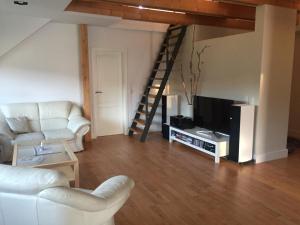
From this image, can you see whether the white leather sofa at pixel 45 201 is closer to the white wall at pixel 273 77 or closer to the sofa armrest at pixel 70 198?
the sofa armrest at pixel 70 198

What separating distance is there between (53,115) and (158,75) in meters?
2.64

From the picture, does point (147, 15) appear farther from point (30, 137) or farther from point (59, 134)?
point (30, 137)

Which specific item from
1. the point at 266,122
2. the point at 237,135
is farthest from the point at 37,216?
the point at 266,122

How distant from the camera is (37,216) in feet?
5.37

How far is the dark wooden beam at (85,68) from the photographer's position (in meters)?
5.32

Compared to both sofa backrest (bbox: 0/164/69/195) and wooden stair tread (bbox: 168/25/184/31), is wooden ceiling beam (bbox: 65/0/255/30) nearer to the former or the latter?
wooden stair tread (bbox: 168/25/184/31)

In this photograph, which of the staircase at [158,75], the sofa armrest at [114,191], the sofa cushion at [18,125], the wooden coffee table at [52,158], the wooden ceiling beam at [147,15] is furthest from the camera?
the staircase at [158,75]

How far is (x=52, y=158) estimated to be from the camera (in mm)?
3365

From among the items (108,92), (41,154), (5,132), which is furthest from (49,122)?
(41,154)

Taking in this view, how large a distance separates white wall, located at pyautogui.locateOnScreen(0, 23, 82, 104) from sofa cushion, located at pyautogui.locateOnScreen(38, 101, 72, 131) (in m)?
0.27

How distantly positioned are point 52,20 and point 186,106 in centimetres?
327

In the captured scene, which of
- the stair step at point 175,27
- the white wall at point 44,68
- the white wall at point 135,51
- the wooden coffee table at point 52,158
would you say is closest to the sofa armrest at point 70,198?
the wooden coffee table at point 52,158

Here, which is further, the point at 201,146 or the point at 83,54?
the point at 83,54

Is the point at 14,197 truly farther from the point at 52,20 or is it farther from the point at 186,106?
the point at 186,106
